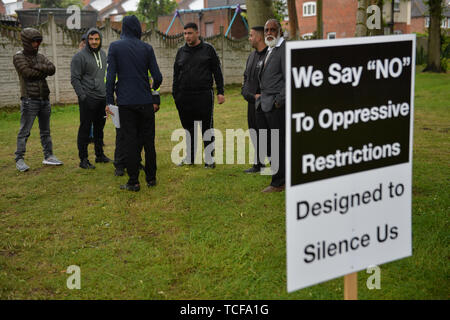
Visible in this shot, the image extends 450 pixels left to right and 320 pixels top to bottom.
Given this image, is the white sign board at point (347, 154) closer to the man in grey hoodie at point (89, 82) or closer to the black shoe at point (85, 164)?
the man in grey hoodie at point (89, 82)

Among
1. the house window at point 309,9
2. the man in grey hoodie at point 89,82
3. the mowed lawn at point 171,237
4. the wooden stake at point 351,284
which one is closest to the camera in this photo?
the wooden stake at point 351,284

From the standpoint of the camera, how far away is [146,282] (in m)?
3.99

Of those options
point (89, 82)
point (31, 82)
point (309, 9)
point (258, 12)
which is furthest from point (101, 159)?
point (309, 9)

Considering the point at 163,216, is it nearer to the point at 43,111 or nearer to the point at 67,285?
the point at 67,285

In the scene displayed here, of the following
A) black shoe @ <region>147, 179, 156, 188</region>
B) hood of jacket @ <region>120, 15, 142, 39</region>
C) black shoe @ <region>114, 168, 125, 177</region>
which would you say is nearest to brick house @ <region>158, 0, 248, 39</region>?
black shoe @ <region>114, 168, 125, 177</region>

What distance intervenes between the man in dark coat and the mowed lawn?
0.72 m

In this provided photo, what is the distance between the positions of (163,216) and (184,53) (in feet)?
10.2

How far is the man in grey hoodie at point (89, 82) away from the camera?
7.91 meters

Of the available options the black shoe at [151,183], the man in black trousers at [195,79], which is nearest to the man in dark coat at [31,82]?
the man in black trousers at [195,79]

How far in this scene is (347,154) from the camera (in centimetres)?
264

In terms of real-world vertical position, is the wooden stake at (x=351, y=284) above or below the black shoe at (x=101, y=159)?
above

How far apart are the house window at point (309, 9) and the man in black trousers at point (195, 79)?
149 feet

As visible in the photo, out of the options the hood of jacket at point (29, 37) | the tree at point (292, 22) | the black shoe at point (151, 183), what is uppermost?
the tree at point (292, 22)

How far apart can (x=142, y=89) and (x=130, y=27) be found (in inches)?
32.0
